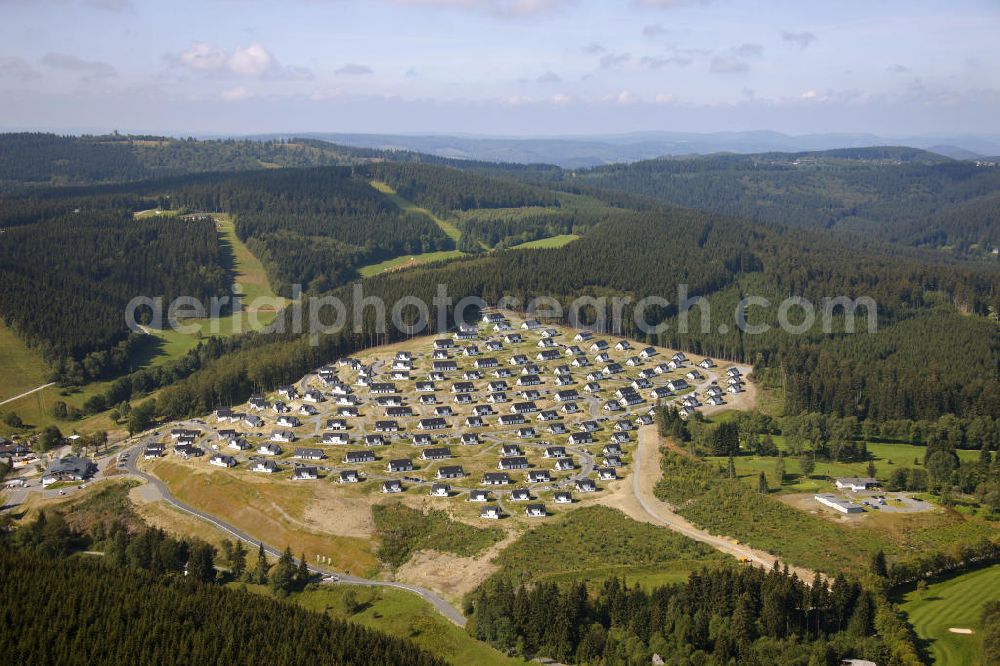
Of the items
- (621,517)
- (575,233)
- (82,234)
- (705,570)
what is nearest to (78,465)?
(621,517)

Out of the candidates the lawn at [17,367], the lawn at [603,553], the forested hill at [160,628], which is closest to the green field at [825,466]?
Result: the lawn at [603,553]

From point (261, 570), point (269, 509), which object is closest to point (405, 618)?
point (261, 570)

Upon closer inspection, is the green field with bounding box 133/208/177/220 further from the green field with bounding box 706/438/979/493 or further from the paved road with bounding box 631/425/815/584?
the green field with bounding box 706/438/979/493

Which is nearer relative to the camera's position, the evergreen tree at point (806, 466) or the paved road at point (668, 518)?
the paved road at point (668, 518)

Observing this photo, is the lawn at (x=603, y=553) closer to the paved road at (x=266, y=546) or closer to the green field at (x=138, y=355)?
the paved road at (x=266, y=546)

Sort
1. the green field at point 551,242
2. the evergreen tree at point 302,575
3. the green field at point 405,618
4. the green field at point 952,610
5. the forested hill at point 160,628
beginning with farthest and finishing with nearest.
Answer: the green field at point 551,242 < the evergreen tree at point 302,575 < the green field at point 405,618 < the green field at point 952,610 < the forested hill at point 160,628

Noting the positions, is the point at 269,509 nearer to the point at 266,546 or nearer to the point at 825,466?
the point at 266,546

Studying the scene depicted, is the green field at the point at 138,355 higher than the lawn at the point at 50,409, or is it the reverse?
the green field at the point at 138,355
